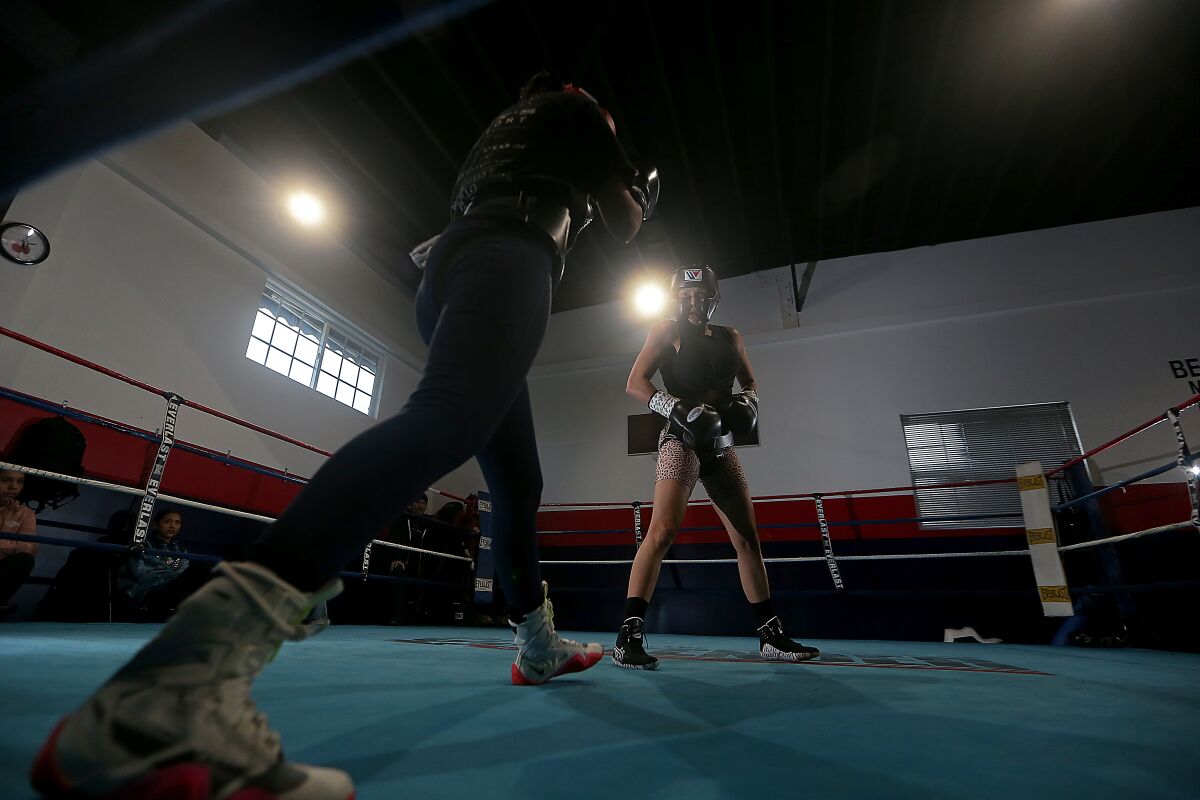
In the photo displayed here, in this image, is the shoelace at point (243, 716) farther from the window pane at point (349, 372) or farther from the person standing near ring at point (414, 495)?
the window pane at point (349, 372)

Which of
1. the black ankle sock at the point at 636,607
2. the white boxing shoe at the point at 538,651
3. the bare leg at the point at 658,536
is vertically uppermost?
the bare leg at the point at 658,536

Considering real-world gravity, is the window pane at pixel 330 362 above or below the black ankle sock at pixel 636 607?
above

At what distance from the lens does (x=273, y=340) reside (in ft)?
16.5

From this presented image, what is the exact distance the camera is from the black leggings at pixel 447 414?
0.47 metres

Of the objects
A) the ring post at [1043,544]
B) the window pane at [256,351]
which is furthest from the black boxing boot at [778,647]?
the window pane at [256,351]

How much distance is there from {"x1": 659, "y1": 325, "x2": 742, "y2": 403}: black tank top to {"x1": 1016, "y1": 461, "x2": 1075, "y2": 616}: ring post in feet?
8.45

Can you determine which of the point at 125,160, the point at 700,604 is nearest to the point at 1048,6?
the point at 700,604

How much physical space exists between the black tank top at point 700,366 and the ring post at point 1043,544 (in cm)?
258

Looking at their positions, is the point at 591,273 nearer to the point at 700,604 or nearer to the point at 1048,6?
the point at 700,604

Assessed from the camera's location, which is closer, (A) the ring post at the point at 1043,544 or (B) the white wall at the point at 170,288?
(A) the ring post at the point at 1043,544

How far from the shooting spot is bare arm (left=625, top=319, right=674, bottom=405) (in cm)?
208

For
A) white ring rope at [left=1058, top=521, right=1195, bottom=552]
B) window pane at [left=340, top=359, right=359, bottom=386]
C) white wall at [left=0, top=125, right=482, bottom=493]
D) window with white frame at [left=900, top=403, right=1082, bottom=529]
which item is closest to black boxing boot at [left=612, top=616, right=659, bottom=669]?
white ring rope at [left=1058, top=521, right=1195, bottom=552]

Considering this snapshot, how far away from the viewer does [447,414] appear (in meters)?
0.61

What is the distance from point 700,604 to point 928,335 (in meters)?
3.75
